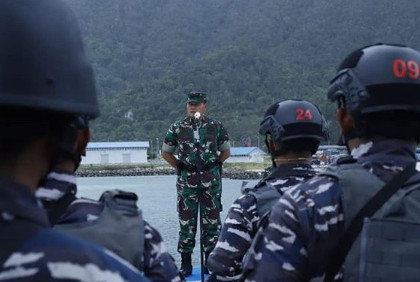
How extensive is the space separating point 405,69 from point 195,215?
5.27 meters

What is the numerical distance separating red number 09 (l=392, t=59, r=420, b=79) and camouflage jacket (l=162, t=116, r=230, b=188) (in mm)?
5044

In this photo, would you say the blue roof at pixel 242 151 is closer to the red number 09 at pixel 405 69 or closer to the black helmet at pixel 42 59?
the red number 09 at pixel 405 69

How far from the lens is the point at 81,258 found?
3.61ft

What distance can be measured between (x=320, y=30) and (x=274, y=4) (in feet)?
50.1

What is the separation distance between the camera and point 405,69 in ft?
7.16

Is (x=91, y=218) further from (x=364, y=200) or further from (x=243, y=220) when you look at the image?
(x=243, y=220)

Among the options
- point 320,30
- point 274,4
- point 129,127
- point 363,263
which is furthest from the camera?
point 274,4

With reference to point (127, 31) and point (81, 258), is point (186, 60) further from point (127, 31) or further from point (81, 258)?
point (81, 258)

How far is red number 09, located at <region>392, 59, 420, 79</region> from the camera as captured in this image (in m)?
2.18

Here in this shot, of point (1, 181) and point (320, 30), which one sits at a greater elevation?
point (320, 30)

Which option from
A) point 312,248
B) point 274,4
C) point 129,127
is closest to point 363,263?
point 312,248

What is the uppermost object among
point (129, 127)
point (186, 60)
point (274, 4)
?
point (274, 4)

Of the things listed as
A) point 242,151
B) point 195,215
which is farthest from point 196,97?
point 242,151

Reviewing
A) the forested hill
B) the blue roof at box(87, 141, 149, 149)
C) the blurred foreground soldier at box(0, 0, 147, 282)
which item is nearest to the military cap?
the blurred foreground soldier at box(0, 0, 147, 282)
